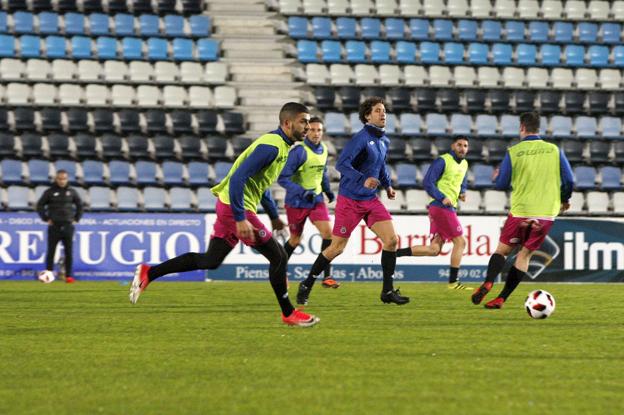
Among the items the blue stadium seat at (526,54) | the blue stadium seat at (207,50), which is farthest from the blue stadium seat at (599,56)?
the blue stadium seat at (207,50)

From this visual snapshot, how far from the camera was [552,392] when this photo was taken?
5324 mm

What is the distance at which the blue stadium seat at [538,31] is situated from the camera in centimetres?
2781

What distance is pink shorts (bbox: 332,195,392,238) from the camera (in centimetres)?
1152

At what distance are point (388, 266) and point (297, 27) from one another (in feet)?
54.7

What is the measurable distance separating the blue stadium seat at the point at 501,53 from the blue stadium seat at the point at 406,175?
4935 mm

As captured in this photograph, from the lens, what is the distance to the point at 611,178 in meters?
24.3

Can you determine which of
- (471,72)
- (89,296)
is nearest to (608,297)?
(89,296)

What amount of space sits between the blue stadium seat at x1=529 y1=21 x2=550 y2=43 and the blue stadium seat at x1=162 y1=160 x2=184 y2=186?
10746 mm

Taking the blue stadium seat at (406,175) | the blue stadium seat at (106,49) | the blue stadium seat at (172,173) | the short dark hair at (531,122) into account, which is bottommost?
the blue stadium seat at (406,175)

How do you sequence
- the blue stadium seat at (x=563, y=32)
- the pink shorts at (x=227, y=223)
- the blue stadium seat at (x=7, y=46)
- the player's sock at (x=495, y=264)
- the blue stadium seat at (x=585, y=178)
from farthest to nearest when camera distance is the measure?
the blue stadium seat at (x=563, y=32), the blue stadium seat at (x=7, y=46), the blue stadium seat at (x=585, y=178), the player's sock at (x=495, y=264), the pink shorts at (x=227, y=223)

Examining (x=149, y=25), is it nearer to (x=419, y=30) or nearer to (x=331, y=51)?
Answer: (x=331, y=51)

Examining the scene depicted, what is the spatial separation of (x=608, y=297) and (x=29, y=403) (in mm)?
10829

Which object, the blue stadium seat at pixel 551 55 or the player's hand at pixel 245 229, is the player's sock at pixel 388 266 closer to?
the player's hand at pixel 245 229

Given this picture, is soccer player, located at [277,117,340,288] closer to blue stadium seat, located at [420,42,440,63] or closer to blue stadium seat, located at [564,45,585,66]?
blue stadium seat, located at [420,42,440,63]
